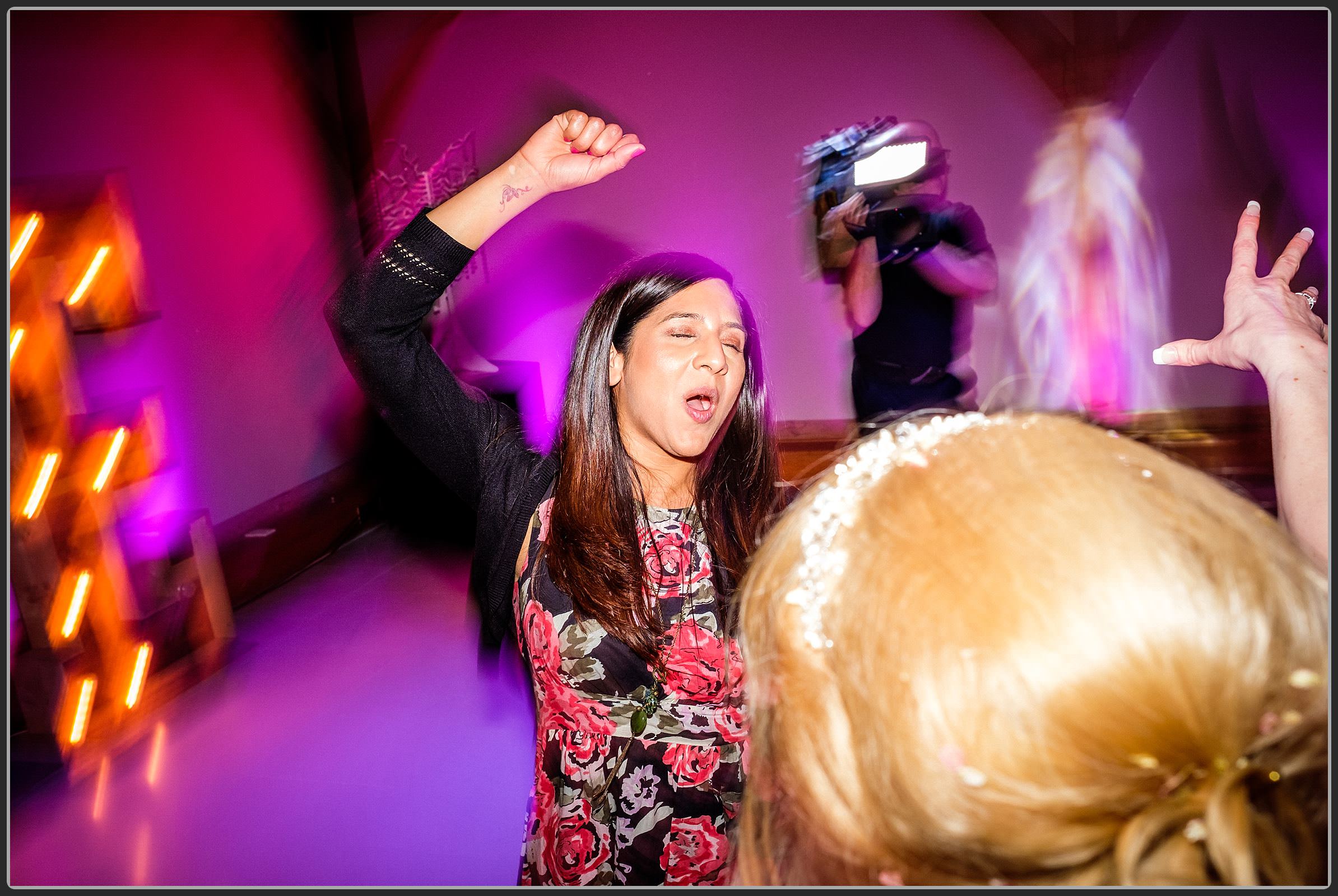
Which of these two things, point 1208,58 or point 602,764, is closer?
point 602,764

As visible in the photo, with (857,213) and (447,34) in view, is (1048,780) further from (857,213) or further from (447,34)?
(447,34)

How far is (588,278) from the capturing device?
16.4 feet

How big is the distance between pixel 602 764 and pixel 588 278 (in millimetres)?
4227

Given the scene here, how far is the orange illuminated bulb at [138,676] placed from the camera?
2859mm

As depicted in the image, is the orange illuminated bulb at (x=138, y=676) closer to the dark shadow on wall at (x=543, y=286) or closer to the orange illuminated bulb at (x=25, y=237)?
the orange illuminated bulb at (x=25, y=237)

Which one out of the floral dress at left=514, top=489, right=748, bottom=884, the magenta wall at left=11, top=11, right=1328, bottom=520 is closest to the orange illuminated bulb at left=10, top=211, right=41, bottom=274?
the magenta wall at left=11, top=11, right=1328, bottom=520

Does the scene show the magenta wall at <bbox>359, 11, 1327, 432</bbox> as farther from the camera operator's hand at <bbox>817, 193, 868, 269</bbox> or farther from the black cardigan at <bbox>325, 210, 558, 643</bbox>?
the black cardigan at <bbox>325, 210, 558, 643</bbox>

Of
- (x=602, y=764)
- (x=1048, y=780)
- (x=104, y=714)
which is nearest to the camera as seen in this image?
(x=1048, y=780)

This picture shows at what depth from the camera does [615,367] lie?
4.38ft

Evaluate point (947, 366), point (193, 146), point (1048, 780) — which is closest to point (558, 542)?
point (1048, 780)

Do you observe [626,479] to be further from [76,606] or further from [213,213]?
[213,213]

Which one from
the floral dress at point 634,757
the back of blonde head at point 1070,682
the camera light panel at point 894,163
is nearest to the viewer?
the back of blonde head at point 1070,682

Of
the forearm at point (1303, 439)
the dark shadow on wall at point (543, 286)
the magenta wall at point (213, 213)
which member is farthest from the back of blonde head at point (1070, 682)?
the dark shadow on wall at point (543, 286)

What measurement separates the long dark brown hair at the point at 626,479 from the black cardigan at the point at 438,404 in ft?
0.26
